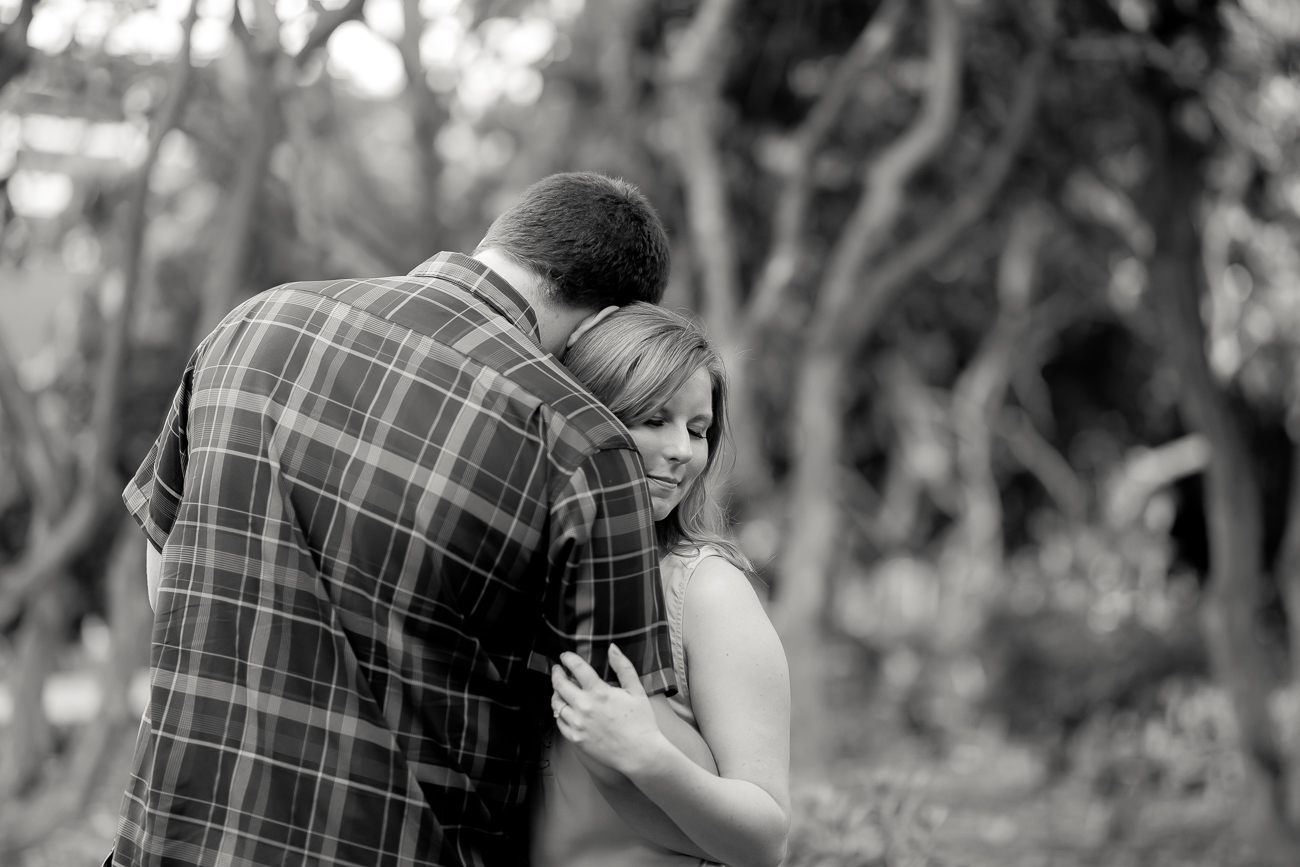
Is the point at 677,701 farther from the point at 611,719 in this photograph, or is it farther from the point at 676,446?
the point at 676,446

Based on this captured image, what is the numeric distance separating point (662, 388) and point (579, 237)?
0.29 m

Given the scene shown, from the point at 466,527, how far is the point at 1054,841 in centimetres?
685

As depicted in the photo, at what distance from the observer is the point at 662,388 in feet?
7.18

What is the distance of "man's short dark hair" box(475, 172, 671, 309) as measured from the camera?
6.93 feet

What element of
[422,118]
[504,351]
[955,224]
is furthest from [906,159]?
[504,351]

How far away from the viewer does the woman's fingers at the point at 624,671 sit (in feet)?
A: 6.07

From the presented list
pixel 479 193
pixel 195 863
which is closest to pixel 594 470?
pixel 195 863

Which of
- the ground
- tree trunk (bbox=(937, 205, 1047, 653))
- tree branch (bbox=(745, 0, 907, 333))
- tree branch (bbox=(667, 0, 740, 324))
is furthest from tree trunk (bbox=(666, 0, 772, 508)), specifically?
tree trunk (bbox=(937, 205, 1047, 653))

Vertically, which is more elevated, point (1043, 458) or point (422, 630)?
point (1043, 458)

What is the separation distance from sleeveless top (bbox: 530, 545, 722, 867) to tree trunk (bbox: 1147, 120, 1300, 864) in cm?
512

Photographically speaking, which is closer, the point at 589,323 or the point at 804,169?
the point at 589,323

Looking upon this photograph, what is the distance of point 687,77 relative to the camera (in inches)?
259

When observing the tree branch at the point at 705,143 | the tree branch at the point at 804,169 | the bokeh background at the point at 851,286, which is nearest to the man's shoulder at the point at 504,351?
the bokeh background at the point at 851,286

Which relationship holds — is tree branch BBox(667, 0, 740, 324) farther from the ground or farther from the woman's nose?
the woman's nose
